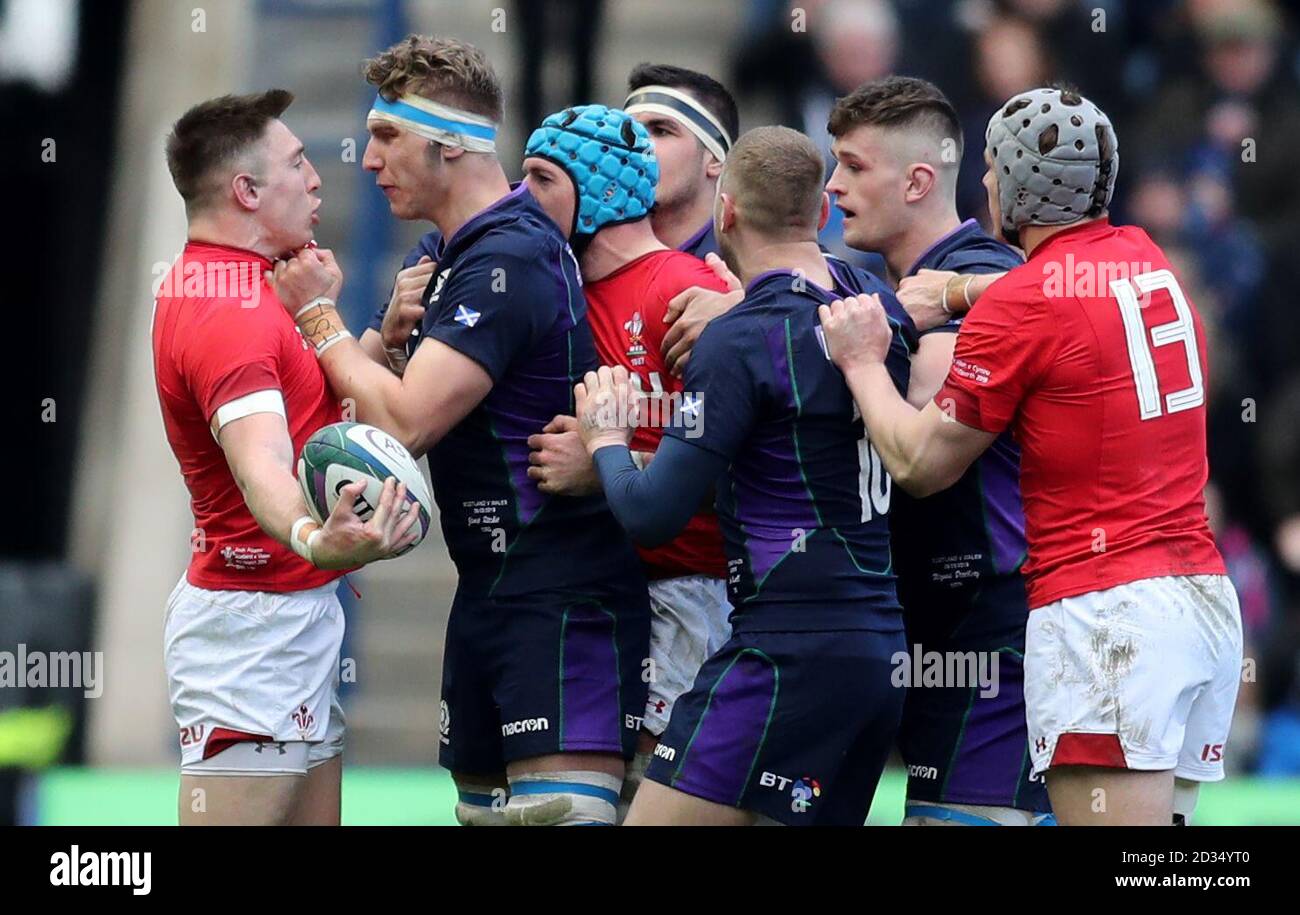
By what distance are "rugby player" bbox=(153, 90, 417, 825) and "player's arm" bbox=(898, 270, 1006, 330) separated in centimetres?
168

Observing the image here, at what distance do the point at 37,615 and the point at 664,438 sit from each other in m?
6.69

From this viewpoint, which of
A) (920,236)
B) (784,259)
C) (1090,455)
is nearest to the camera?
(1090,455)

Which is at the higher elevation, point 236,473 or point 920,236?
point 920,236

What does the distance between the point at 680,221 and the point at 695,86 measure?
1.56 feet

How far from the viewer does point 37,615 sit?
10930 millimetres

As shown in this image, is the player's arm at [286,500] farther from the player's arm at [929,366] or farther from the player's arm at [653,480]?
the player's arm at [929,366]

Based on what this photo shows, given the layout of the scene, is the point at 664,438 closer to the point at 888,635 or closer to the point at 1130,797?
the point at 888,635

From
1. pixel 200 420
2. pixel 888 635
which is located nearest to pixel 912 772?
pixel 888 635

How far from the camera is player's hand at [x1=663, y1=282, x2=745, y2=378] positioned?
5.58m

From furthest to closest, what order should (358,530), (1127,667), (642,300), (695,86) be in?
(695,86), (642,300), (1127,667), (358,530)

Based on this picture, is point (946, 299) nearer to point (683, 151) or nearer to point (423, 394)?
point (683, 151)

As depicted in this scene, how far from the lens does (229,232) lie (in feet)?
18.1

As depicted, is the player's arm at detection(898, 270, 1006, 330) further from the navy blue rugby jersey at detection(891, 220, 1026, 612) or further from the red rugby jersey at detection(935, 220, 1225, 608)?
the red rugby jersey at detection(935, 220, 1225, 608)

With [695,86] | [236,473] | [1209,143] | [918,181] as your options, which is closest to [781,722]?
[236,473]
